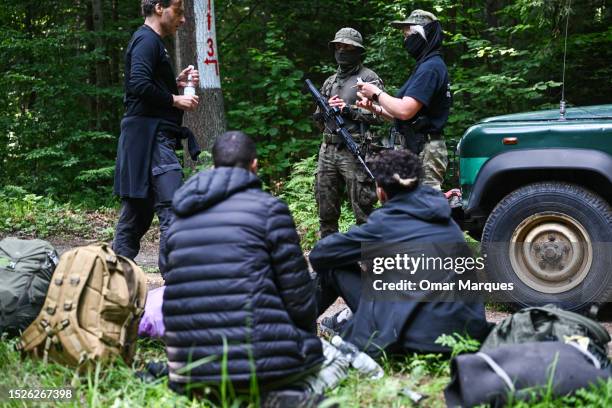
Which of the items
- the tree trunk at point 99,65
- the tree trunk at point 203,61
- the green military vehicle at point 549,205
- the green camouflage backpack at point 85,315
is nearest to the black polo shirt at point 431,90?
the green military vehicle at point 549,205

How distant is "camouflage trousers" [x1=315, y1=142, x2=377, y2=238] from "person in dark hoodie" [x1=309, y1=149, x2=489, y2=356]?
6.72ft

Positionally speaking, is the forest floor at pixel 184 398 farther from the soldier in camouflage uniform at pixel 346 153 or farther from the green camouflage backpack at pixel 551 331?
the soldier in camouflage uniform at pixel 346 153

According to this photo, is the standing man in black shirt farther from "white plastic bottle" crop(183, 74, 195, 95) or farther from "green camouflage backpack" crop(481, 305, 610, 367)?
"green camouflage backpack" crop(481, 305, 610, 367)

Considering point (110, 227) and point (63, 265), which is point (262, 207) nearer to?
point (63, 265)

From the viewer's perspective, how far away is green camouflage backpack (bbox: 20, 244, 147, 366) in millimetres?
3492

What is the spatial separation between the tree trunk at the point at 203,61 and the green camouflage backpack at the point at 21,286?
397cm

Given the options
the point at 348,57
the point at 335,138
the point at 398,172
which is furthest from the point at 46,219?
the point at 398,172

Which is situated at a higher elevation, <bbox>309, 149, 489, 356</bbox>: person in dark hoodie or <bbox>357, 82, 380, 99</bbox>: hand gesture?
<bbox>357, 82, 380, 99</bbox>: hand gesture

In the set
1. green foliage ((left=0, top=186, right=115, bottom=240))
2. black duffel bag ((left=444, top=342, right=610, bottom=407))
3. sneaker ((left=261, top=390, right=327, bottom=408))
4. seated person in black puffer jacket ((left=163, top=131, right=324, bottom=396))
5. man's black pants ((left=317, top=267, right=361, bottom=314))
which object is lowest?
green foliage ((left=0, top=186, right=115, bottom=240))

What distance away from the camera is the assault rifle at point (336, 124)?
5.97m

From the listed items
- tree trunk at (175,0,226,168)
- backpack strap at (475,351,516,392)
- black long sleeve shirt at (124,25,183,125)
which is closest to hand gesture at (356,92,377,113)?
black long sleeve shirt at (124,25,183,125)

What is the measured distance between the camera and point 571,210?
4.69 meters

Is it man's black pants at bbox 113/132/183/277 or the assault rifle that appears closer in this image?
man's black pants at bbox 113/132/183/277

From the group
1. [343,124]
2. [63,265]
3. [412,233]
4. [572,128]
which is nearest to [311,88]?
[343,124]
